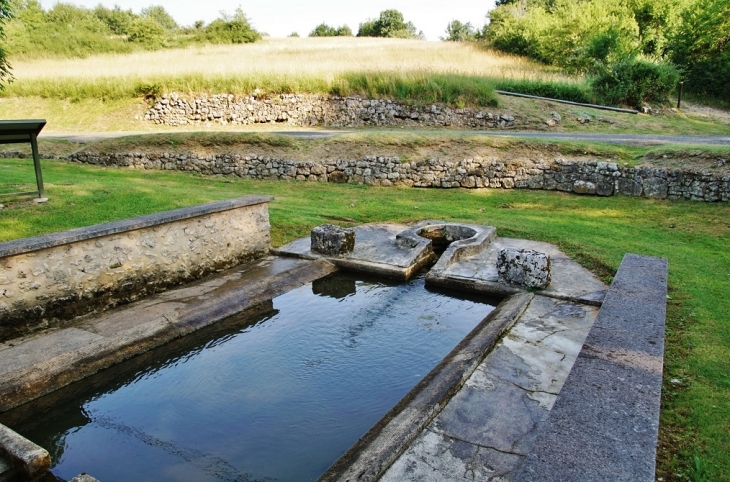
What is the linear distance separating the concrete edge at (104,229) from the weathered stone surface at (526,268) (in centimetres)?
381

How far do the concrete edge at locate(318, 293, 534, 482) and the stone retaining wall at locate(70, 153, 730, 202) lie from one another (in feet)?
26.3

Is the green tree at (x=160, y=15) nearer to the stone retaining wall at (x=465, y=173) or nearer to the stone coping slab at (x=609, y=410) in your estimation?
the stone retaining wall at (x=465, y=173)

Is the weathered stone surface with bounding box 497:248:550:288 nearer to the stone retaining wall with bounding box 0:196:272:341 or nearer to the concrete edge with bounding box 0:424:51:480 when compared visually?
the stone retaining wall with bounding box 0:196:272:341

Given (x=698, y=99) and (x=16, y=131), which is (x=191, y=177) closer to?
(x=16, y=131)

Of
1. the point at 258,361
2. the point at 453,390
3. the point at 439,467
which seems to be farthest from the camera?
the point at 258,361

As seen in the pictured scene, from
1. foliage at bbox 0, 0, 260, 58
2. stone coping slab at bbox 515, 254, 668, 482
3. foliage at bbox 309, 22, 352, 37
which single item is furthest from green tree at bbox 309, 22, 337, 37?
stone coping slab at bbox 515, 254, 668, 482

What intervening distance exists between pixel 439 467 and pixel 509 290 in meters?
3.67

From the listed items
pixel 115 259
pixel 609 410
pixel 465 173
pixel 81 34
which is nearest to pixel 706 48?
pixel 465 173

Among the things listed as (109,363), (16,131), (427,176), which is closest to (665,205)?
(427,176)

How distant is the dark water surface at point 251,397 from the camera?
12.3ft

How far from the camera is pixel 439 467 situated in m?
3.37

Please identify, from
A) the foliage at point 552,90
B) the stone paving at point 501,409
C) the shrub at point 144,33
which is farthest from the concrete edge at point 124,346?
the shrub at point 144,33

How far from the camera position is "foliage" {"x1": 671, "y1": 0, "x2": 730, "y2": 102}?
78.7 ft

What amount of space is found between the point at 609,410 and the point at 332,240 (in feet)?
→ 18.7
